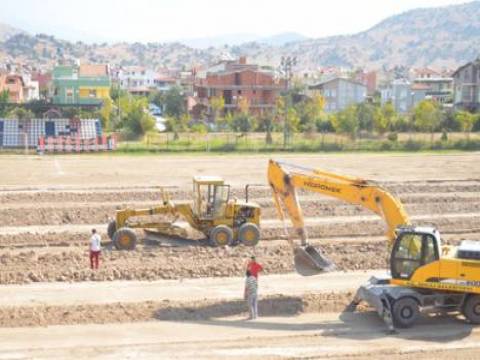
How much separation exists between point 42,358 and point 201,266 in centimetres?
690

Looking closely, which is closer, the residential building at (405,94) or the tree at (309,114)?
the tree at (309,114)

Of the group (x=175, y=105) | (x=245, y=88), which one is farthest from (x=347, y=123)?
(x=175, y=105)

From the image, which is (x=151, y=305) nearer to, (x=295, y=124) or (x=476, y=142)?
(x=476, y=142)

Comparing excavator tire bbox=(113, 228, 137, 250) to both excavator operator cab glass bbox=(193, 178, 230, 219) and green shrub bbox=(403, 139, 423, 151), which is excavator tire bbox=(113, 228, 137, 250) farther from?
green shrub bbox=(403, 139, 423, 151)

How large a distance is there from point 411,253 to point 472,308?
5.27 ft

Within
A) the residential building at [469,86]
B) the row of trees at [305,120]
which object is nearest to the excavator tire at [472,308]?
the row of trees at [305,120]

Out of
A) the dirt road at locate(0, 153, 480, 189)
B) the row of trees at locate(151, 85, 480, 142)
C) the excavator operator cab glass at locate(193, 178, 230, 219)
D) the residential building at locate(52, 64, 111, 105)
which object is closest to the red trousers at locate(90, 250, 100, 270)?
the excavator operator cab glass at locate(193, 178, 230, 219)

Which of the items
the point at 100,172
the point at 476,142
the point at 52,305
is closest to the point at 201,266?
the point at 52,305

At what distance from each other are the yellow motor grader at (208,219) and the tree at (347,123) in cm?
4392

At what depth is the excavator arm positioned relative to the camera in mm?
17562

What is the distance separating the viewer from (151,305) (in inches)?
690

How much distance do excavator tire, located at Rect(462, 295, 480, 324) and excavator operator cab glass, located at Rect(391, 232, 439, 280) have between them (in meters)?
1.12

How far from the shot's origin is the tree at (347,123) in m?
67.8

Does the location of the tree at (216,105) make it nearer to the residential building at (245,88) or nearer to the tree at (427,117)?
the residential building at (245,88)
